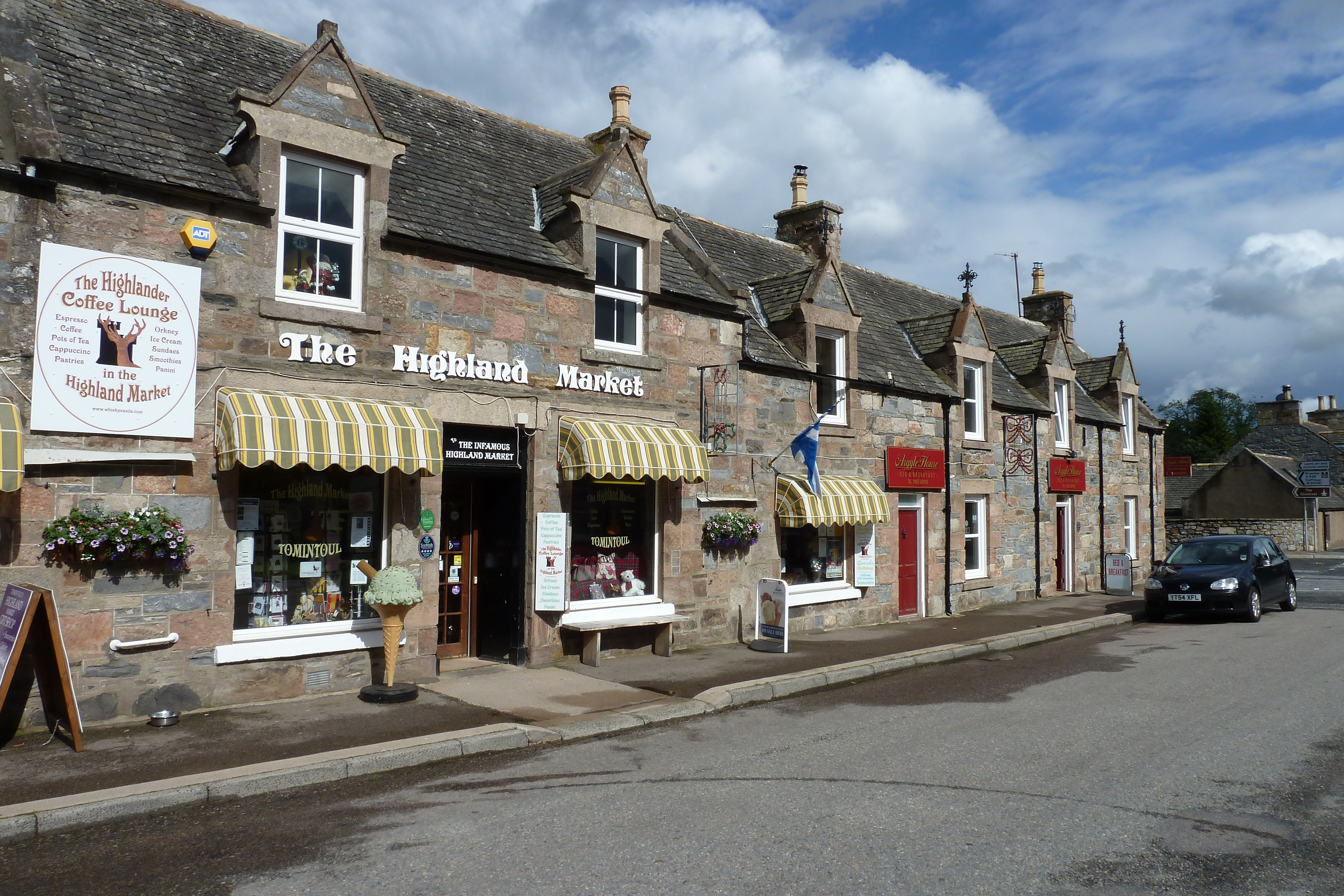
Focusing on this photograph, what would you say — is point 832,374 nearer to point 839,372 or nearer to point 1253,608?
point 839,372

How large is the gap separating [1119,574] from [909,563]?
770 cm

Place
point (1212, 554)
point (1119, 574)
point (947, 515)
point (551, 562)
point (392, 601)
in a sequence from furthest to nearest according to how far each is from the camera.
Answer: point (1119, 574) → point (1212, 554) → point (947, 515) → point (551, 562) → point (392, 601)

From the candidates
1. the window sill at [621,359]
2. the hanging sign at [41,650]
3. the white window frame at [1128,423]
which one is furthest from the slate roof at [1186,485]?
the hanging sign at [41,650]

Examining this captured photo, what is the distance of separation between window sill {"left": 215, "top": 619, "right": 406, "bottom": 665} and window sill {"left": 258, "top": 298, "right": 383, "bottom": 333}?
126 inches

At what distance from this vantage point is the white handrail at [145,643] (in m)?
8.52

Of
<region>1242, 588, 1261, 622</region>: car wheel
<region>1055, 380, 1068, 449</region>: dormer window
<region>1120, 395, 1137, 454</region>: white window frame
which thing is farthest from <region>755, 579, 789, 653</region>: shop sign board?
<region>1120, 395, 1137, 454</region>: white window frame

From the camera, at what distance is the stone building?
8547 mm

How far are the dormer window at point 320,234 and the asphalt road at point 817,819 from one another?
536cm

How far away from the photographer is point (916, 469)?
1795 cm

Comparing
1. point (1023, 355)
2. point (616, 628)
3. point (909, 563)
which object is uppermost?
point (1023, 355)

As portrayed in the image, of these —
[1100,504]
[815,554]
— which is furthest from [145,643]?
[1100,504]

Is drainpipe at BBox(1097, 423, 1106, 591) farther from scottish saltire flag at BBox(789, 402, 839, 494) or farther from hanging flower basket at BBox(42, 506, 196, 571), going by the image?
hanging flower basket at BBox(42, 506, 196, 571)

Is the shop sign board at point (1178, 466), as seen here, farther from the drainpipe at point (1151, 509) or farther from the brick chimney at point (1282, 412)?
the brick chimney at point (1282, 412)

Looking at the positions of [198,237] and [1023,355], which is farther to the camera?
[1023,355]
